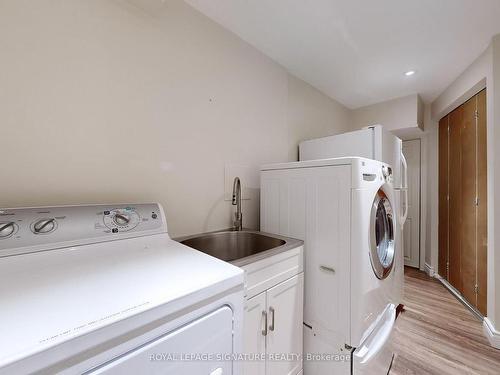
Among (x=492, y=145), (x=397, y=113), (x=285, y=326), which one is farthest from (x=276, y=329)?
(x=397, y=113)

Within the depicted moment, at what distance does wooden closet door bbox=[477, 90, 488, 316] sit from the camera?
Result: 2.08 metres

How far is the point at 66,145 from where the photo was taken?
1.00 metres

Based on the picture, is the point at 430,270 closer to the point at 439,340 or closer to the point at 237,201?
the point at 439,340

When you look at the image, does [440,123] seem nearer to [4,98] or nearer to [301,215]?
[301,215]

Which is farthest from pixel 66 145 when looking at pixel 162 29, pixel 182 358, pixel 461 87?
pixel 461 87

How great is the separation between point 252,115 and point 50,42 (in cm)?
130

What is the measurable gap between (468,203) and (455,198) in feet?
1.05

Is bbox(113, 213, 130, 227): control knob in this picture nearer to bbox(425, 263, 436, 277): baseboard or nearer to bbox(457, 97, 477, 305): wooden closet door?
bbox(457, 97, 477, 305): wooden closet door

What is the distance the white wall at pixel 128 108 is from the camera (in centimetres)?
91

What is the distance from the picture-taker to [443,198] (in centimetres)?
301

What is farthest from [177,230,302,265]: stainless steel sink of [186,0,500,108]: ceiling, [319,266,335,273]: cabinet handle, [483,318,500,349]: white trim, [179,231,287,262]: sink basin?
[483,318,500,349]: white trim

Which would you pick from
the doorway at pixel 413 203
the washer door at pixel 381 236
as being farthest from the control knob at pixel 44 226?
the doorway at pixel 413 203

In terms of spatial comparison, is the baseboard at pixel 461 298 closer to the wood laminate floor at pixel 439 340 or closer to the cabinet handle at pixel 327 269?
the wood laminate floor at pixel 439 340

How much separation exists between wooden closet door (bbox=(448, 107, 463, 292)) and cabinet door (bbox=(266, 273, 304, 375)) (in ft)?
8.58
